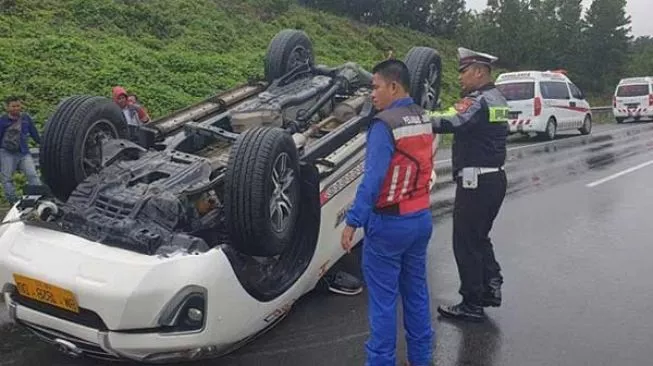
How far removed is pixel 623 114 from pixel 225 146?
74.5 feet

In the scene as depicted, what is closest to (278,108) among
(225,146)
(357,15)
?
(225,146)

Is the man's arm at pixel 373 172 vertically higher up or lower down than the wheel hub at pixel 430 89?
lower down

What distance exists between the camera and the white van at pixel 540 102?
1712cm

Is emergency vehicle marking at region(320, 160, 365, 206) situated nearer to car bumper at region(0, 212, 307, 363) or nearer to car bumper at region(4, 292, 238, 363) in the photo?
car bumper at region(0, 212, 307, 363)

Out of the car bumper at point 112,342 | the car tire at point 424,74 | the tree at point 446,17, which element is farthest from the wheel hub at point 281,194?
the tree at point 446,17

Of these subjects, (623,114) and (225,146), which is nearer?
(225,146)

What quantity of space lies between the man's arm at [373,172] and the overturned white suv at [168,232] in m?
0.61

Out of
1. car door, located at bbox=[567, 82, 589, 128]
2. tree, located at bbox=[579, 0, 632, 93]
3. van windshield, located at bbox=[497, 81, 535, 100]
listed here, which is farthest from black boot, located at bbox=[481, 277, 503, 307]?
tree, located at bbox=[579, 0, 632, 93]

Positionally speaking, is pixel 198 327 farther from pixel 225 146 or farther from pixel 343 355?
pixel 225 146

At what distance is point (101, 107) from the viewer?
457 centimetres

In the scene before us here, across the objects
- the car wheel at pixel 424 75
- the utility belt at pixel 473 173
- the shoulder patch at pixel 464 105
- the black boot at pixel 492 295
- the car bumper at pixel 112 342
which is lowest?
the black boot at pixel 492 295

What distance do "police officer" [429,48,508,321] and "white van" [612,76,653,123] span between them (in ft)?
73.5

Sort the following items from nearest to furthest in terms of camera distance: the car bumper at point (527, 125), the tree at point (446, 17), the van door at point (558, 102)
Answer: the car bumper at point (527, 125) < the van door at point (558, 102) < the tree at point (446, 17)

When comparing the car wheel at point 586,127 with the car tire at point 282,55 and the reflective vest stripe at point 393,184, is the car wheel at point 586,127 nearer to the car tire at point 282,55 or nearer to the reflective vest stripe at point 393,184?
the car tire at point 282,55
